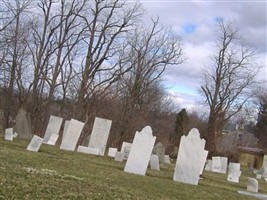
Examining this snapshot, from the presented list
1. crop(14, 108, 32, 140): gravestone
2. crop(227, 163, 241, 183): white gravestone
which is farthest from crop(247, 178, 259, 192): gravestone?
crop(14, 108, 32, 140): gravestone

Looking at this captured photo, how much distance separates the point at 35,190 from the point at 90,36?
37955mm

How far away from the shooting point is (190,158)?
14.6 m

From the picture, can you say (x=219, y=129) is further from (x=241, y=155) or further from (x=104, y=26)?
(x=104, y=26)

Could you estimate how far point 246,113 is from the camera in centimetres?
8919

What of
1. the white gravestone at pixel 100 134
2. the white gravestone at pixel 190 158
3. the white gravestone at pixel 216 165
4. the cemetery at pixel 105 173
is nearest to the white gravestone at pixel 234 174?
the cemetery at pixel 105 173

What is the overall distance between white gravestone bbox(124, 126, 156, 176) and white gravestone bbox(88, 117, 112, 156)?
799 centimetres

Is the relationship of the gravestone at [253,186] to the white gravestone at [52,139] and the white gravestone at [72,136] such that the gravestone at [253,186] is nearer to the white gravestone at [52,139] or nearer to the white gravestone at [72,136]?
the white gravestone at [72,136]

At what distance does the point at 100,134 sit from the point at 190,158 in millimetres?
9342

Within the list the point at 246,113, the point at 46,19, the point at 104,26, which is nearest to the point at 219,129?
the point at 104,26

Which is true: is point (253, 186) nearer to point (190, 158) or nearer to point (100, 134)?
point (190, 158)

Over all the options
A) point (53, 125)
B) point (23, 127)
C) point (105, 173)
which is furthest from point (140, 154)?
point (23, 127)

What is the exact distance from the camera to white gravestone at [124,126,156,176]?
15.0 meters

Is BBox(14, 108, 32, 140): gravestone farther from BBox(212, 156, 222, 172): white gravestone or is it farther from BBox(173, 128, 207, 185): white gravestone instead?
BBox(173, 128, 207, 185): white gravestone

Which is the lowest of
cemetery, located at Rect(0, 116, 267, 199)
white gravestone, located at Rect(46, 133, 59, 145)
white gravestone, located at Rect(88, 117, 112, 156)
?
cemetery, located at Rect(0, 116, 267, 199)
